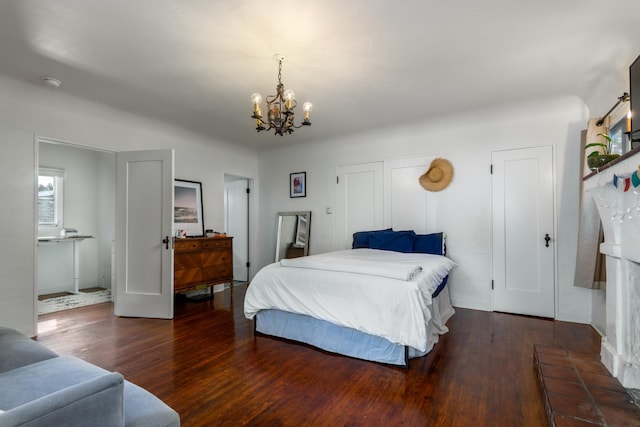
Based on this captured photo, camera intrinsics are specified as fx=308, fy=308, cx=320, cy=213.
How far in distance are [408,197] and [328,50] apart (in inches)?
101

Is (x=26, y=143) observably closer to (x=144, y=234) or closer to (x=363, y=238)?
(x=144, y=234)

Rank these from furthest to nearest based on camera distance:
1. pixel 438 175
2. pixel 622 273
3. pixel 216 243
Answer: pixel 216 243, pixel 438 175, pixel 622 273

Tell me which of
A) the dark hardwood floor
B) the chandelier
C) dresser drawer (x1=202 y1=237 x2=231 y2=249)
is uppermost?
the chandelier

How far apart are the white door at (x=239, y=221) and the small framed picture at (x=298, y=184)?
944 mm

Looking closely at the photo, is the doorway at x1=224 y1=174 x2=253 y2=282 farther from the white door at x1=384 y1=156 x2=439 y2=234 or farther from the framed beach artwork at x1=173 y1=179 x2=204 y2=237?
the white door at x1=384 y1=156 x2=439 y2=234

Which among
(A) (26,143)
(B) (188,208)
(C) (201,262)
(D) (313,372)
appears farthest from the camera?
(B) (188,208)

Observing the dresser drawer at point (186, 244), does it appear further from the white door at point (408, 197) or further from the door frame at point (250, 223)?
the white door at point (408, 197)

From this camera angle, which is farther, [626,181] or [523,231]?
[523,231]

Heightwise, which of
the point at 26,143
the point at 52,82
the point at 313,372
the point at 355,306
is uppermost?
the point at 52,82

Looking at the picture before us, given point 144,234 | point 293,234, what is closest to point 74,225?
point 144,234

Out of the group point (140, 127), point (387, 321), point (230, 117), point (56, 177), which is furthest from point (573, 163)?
point (56, 177)

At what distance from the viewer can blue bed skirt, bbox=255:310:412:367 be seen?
244 centimetres

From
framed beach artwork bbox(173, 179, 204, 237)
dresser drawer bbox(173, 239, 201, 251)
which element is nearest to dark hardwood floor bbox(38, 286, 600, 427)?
dresser drawer bbox(173, 239, 201, 251)

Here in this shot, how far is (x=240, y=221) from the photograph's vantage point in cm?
592
